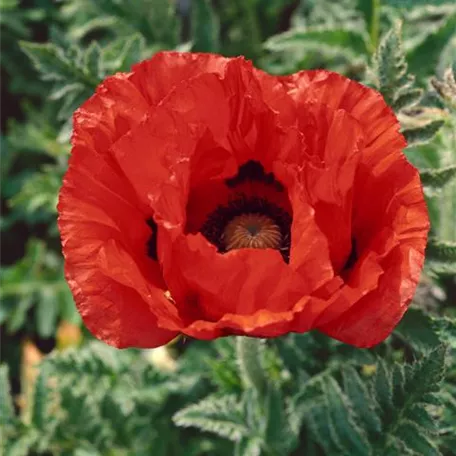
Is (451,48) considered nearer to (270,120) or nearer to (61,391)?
(270,120)

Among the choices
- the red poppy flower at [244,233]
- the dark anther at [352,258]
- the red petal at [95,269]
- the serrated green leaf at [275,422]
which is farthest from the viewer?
the serrated green leaf at [275,422]

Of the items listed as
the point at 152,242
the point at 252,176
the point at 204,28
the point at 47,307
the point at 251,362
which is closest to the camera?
the point at 152,242

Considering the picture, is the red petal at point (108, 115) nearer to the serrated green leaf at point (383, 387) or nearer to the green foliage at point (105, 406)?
the serrated green leaf at point (383, 387)

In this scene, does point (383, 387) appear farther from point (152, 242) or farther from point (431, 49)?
point (431, 49)

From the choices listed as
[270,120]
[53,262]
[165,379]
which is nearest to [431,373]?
[270,120]

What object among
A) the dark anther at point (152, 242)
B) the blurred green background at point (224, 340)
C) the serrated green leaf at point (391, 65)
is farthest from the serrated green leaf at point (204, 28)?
the dark anther at point (152, 242)

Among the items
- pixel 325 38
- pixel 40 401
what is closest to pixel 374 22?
pixel 325 38

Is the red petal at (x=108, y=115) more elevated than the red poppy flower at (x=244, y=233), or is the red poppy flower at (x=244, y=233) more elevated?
the red petal at (x=108, y=115)
